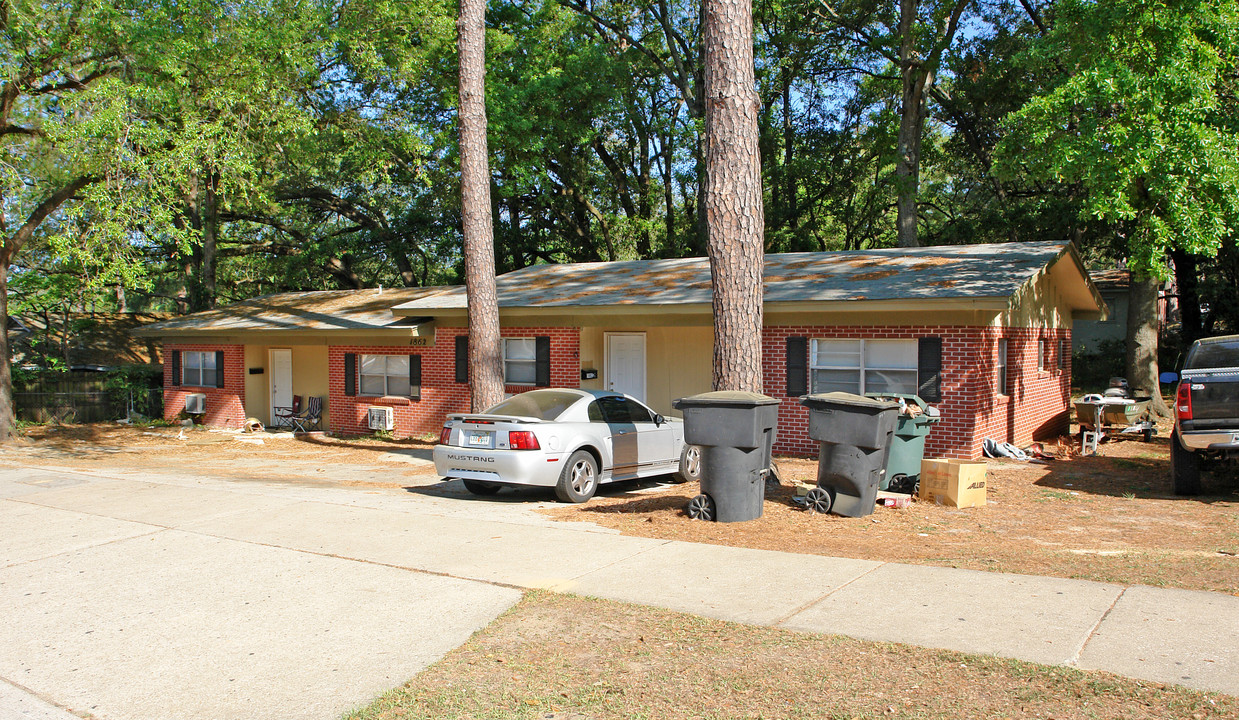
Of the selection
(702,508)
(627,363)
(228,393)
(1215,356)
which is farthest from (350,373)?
(1215,356)

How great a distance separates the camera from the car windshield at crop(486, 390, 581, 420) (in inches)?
413

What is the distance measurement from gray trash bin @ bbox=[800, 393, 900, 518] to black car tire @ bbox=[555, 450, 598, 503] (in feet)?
9.45

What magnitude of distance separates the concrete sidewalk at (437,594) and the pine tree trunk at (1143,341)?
16392 millimetres

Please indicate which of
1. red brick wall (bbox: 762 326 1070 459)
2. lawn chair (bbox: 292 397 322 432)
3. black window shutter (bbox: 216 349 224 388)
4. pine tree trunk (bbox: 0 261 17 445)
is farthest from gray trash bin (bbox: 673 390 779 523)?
black window shutter (bbox: 216 349 224 388)

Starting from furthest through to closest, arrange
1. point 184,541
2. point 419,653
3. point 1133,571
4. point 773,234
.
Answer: point 773,234 < point 184,541 < point 1133,571 < point 419,653

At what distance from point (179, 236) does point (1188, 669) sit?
1532cm

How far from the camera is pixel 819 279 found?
14.9 meters

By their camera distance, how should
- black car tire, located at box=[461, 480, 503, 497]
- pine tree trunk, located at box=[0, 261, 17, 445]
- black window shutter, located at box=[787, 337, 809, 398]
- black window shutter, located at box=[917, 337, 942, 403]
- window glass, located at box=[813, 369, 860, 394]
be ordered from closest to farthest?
black car tire, located at box=[461, 480, 503, 497] < black window shutter, located at box=[917, 337, 942, 403] < window glass, located at box=[813, 369, 860, 394] < black window shutter, located at box=[787, 337, 809, 398] < pine tree trunk, located at box=[0, 261, 17, 445]

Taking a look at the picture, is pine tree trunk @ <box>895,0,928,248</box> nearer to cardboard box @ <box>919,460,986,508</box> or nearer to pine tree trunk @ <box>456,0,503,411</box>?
pine tree trunk @ <box>456,0,503,411</box>

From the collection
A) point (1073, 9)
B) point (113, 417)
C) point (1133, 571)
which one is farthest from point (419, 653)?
point (113, 417)

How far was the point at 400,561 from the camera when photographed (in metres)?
7.23

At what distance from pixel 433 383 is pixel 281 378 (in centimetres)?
591

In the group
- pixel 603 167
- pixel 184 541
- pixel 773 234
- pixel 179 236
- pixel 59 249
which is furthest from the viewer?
pixel 603 167

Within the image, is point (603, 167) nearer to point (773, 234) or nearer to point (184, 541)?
point (773, 234)
